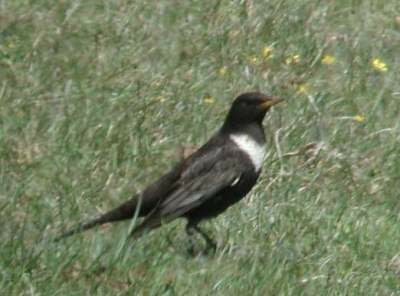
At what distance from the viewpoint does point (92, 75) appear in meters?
11.6

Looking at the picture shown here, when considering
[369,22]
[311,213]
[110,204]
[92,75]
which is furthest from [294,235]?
[369,22]

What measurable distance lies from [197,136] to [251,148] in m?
1.19

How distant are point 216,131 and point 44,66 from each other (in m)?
1.50

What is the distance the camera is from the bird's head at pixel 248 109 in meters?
9.89

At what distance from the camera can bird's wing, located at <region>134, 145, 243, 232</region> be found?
9.42 meters

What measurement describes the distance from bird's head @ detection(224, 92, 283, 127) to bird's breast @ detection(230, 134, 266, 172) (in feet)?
0.36

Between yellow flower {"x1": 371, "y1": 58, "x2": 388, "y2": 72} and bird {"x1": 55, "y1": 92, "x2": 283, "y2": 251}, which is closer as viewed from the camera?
bird {"x1": 55, "y1": 92, "x2": 283, "y2": 251}

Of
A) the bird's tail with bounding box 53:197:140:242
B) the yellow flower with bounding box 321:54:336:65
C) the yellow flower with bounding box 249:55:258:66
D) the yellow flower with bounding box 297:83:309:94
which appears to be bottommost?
the yellow flower with bounding box 321:54:336:65

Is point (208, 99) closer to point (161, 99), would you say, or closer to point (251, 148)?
point (161, 99)

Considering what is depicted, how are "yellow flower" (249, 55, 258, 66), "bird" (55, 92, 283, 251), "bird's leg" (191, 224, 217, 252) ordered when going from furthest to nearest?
"yellow flower" (249, 55, 258, 66) < "bird" (55, 92, 283, 251) < "bird's leg" (191, 224, 217, 252)

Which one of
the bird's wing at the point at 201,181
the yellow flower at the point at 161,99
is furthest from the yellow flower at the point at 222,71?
the bird's wing at the point at 201,181

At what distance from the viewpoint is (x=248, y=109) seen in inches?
390

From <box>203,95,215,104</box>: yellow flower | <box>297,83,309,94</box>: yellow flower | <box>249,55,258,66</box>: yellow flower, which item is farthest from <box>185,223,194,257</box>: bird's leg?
<box>249,55,258,66</box>: yellow flower

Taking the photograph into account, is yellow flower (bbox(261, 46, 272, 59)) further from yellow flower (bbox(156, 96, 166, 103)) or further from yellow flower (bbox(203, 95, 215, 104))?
yellow flower (bbox(156, 96, 166, 103))
